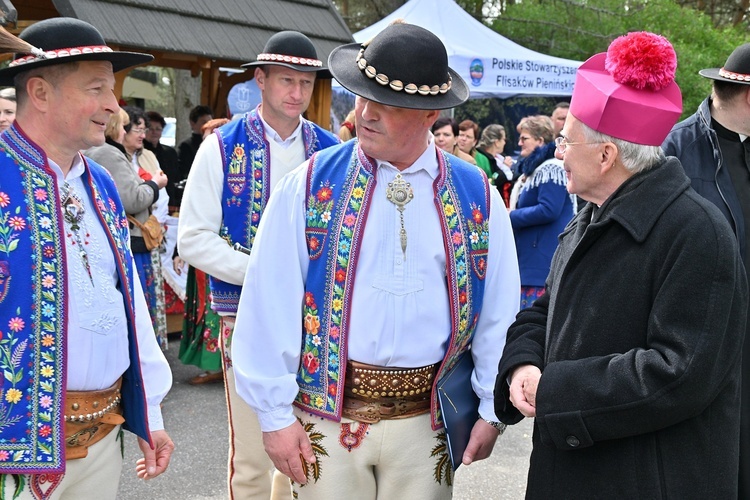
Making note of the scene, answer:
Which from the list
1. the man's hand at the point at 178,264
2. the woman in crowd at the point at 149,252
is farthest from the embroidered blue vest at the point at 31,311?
the man's hand at the point at 178,264

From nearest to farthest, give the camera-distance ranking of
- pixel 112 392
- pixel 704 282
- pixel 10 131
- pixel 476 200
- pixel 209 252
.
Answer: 1. pixel 704 282
2. pixel 10 131
3. pixel 112 392
4. pixel 476 200
5. pixel 209 252

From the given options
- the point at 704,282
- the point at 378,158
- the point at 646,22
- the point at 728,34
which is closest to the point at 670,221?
the point at 704,282

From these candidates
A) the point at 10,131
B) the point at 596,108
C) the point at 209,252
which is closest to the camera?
the point at 596,108

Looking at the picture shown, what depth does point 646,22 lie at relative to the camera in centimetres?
1659

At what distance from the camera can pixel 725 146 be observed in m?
3.42

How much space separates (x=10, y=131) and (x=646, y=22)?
16.5 meters

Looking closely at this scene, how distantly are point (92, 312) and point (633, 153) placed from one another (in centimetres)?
154

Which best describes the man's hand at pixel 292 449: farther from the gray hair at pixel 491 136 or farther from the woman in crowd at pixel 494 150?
the gray hair at pixel 491 136

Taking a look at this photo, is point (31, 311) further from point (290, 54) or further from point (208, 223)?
point (290, 54)

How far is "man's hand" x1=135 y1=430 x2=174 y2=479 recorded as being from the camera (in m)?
2.53

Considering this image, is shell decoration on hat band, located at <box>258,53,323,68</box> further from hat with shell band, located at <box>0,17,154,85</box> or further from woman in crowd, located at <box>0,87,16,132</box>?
woman in crowd, located at <box>0,87,16,132</box>

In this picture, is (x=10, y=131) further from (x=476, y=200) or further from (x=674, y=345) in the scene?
(x=674, y=345)

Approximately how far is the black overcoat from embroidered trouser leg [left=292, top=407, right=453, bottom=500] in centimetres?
49

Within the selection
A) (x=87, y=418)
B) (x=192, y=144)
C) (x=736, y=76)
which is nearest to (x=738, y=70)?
(x=736, y=76)
